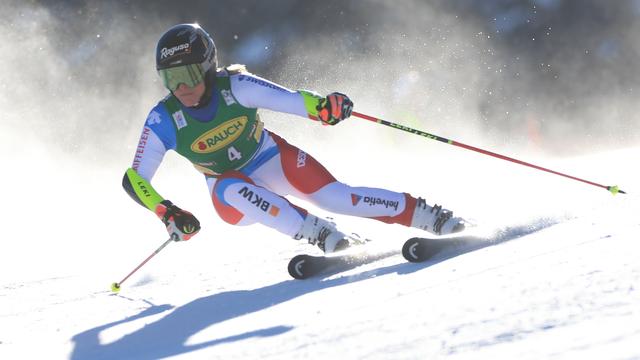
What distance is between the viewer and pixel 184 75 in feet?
13.9

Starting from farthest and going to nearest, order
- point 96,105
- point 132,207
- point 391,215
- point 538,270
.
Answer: point 96,105
point 132,207
point 391,215
point 538,270

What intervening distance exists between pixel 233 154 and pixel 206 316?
1.15 metres

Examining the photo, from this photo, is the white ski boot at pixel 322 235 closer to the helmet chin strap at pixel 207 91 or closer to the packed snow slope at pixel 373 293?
the packed snow slope at pixel 373 293

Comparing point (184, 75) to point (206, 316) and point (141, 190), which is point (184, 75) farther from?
point (206, 316)

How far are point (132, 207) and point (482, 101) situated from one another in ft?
23.3

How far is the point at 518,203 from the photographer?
496 cm

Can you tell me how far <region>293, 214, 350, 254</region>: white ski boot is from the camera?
4.23 m

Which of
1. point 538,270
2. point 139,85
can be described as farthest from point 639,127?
point 538,270

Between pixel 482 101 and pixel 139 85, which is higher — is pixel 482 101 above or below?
below

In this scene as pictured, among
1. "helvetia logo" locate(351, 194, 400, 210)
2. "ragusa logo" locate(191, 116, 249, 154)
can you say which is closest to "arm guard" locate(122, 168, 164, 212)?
"ragusa logo" locate(191, 116, 249, 154)

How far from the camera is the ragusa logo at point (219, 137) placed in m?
4.38

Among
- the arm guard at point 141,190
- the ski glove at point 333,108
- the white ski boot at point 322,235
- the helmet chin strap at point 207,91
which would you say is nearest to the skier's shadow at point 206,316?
the white ski boot at point 322,235

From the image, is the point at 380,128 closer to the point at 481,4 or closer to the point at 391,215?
the point at 481,4

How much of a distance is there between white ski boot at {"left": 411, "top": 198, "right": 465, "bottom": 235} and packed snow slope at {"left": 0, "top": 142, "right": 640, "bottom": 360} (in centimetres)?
15
